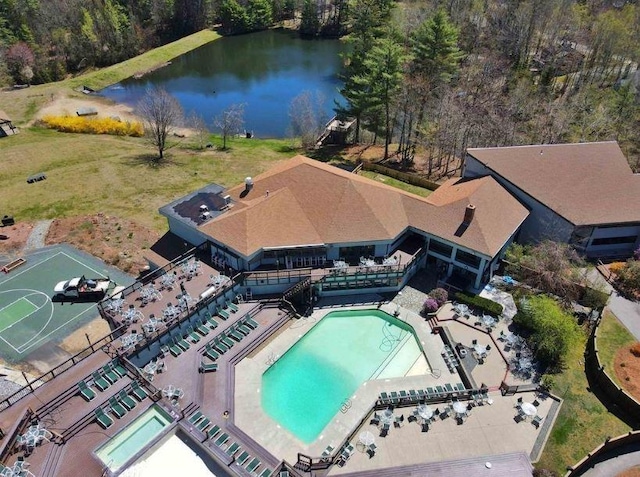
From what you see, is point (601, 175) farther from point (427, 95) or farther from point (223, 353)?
point (223, 353)

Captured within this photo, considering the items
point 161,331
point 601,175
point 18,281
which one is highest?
point 601,175

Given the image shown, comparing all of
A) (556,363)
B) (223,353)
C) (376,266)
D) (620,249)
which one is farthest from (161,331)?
Result: (620,249)

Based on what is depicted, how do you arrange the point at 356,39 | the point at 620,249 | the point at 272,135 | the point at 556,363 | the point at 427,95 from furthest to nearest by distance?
1. the point at 272,135
2. the point at 356,39
3. the point at 427,95
4. the point at 620,249
5. the point at 556,363

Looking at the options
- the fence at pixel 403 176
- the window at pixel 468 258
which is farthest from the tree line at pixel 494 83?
the window at pixel 468 258

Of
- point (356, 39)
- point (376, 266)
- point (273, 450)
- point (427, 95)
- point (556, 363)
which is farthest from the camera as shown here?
point (356, 39)

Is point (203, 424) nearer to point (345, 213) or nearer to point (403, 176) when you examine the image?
point (345, 213)

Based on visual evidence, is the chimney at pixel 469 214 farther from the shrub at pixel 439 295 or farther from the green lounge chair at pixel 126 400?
the green lounge chair at pixel 126 400

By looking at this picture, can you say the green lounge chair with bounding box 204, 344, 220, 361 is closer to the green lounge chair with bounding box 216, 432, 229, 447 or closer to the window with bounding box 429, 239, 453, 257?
the green lounge chair with bounding box 216, 432, 229, 447
